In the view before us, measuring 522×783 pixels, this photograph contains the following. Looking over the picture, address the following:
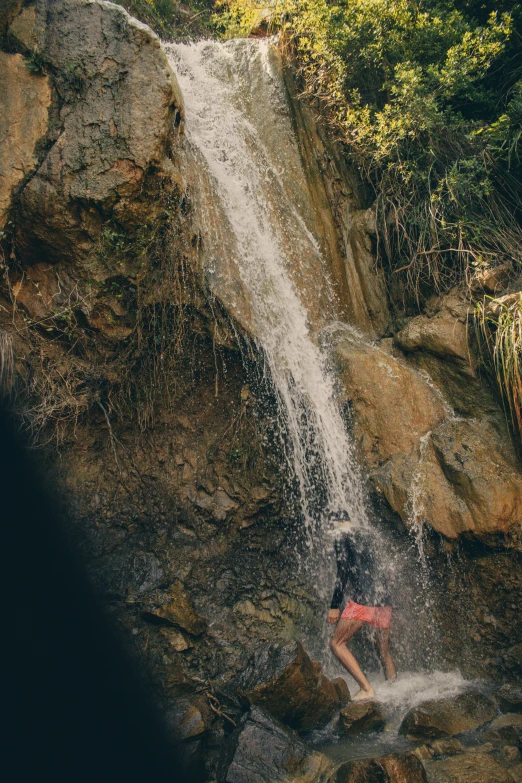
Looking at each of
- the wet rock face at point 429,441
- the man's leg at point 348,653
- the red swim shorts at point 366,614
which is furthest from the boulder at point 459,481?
the man's leg at point 348,653

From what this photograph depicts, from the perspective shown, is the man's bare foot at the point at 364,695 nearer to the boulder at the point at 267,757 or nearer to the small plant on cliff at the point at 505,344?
the boulder at the point at 267,757

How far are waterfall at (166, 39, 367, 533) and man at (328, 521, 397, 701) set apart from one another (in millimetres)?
716

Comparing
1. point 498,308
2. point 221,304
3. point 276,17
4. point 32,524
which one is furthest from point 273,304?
point 276,17

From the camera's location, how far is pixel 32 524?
3.67 m

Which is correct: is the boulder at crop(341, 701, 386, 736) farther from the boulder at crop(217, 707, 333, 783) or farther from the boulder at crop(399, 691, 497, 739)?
the boulder at crop(217, 707, 333, 783)

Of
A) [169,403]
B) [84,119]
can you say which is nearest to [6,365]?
[169,403]

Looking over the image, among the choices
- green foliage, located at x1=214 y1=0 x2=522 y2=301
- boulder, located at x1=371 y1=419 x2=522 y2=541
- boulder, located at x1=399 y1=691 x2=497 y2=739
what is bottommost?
boulder, located at x1=399 y1=691 x2=497 y2=739

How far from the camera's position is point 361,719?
392 cm

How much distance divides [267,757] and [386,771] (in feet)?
2.69

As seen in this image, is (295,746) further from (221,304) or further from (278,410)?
(221,304)

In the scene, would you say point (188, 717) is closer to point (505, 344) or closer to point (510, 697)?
point (510, 697)

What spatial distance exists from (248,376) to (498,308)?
8.84 ft

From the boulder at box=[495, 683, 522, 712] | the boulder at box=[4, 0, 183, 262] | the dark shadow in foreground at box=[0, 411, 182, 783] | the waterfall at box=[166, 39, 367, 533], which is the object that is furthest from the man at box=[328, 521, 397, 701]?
the boulder at box=[4, 0, 183, 262]

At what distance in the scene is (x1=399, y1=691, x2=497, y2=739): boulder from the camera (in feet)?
12.4
